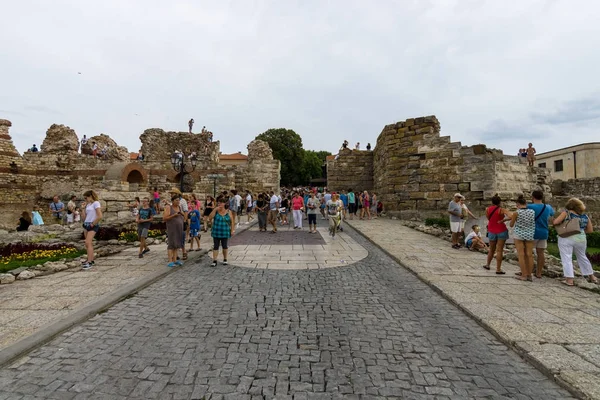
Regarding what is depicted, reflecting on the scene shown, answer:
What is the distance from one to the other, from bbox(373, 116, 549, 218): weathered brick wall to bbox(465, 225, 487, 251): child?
177 inches

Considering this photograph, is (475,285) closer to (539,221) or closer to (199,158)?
(539,221)

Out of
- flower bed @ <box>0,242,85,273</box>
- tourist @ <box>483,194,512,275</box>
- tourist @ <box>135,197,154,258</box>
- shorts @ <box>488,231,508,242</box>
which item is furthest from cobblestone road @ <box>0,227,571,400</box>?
flower bed @ <box>0,242,85,273</box>

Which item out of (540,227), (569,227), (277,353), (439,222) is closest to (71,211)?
(277,353)

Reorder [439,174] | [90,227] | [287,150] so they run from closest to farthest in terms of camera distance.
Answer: [90,227]
[439,174]
[287,150]

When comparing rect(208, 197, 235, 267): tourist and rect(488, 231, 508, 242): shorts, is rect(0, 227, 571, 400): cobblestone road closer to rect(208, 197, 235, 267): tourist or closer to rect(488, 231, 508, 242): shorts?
rect(208, 197, 235, 267): tourist

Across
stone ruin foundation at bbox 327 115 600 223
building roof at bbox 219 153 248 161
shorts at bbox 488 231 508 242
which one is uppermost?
building roof at bbox 219 153 248 161

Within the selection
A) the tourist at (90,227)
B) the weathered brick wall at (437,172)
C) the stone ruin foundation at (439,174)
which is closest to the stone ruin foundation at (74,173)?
the stone ruin foundation at (439,174)

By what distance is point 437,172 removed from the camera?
1438cm

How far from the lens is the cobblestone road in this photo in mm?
2684

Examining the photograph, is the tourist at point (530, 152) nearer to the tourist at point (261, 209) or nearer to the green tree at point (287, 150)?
the tourist at point (261, 209)

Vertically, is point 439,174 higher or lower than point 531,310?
higher

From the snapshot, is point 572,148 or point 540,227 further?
point 572,148

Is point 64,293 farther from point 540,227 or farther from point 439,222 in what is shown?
point 439,222

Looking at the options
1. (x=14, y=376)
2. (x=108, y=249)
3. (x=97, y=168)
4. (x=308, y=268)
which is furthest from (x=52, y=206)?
(x=14, y=376)
